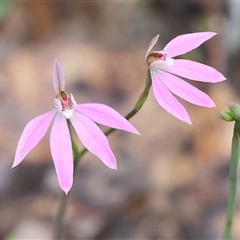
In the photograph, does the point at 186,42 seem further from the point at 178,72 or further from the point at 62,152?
the point at 62,152

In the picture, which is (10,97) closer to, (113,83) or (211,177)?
(113,83)

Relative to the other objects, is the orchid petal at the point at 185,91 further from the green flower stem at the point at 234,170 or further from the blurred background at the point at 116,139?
the blurred background at the point at 116,139

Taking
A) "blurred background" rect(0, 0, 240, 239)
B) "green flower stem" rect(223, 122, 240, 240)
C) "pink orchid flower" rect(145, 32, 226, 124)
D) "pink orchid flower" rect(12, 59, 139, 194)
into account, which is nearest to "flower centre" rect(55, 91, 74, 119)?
"pink orchid flower" rect(12, 59, 139, 194)

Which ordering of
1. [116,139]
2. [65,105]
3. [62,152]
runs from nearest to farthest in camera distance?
[62,152] → [65,105] → [116,139]

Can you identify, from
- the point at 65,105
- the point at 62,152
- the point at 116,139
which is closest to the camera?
the point at 62,152

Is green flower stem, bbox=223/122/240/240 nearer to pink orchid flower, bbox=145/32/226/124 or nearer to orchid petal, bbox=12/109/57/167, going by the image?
pink orchid flower, bbox=145/32/226/124

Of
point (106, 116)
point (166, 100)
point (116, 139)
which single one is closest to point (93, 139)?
point (106, 116)

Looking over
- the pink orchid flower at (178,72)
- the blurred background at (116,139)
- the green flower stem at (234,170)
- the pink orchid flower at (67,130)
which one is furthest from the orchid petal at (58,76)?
the blurred background at (116,139)
